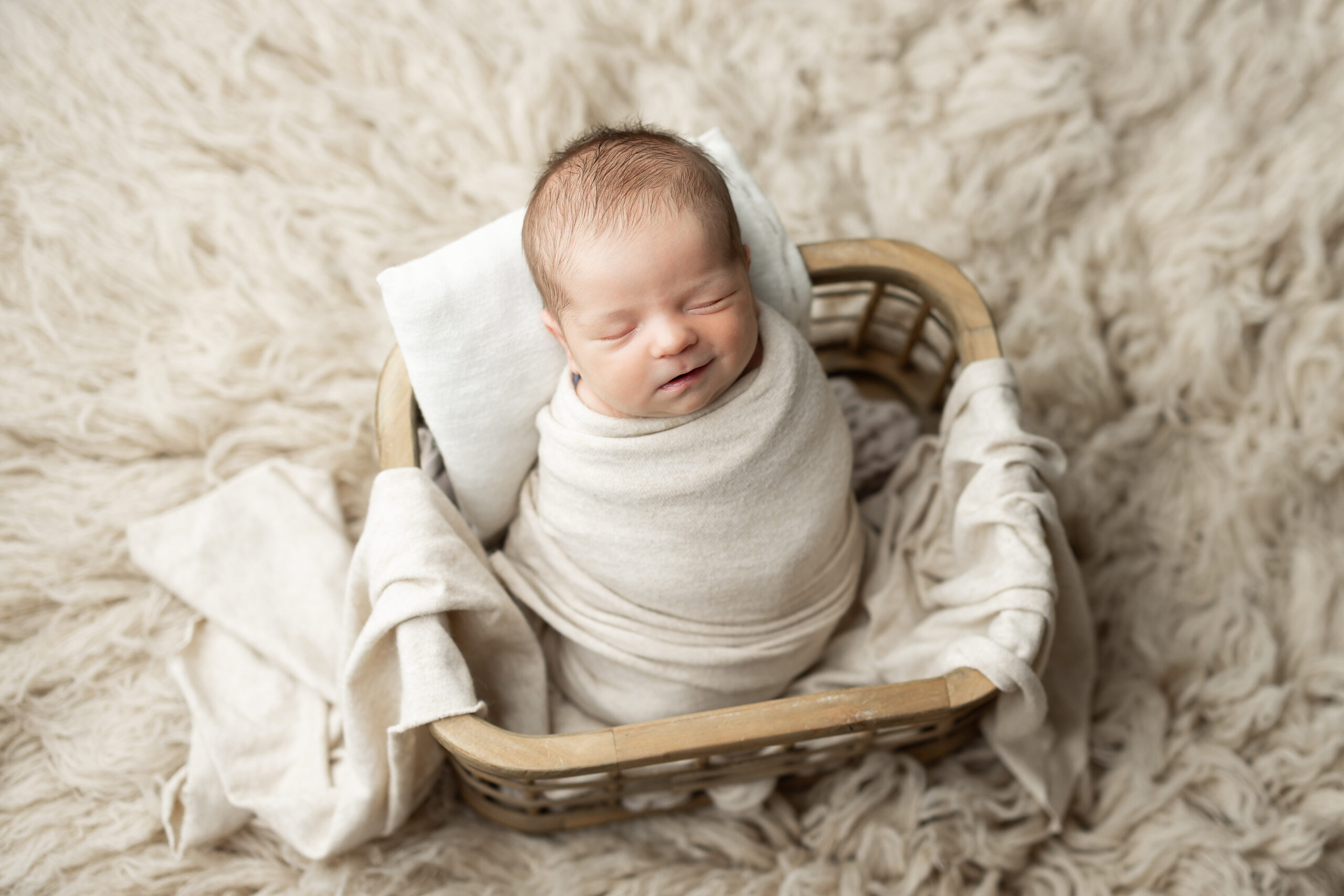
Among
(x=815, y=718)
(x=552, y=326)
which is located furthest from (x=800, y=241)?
(x=815, y=718)

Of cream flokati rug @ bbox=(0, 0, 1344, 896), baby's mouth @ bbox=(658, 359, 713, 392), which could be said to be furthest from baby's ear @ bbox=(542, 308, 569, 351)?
cream flokati rug @ bbox=(0, 0, 1344, 896)

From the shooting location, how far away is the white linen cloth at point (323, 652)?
85 cm

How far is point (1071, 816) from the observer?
3.65 ft

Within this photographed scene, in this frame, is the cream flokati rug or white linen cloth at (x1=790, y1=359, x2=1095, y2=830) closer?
white linen cloth at (x1=790, y1=359, x2=1095, y2=830)

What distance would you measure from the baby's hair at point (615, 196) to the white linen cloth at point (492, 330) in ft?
0.22

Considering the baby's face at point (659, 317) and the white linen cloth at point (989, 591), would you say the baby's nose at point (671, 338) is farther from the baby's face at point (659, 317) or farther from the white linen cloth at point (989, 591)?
the white linen cloth at point (989, 591)

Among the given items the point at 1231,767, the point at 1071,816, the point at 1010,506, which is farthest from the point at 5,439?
the point at 1231,767

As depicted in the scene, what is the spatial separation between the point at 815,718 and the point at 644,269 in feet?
1.35

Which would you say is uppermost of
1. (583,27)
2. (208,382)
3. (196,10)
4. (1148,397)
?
(196,10)

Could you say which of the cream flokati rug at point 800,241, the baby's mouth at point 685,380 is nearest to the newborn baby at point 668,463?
the baby's mouth at point 685,380

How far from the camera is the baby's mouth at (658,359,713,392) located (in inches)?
33.3

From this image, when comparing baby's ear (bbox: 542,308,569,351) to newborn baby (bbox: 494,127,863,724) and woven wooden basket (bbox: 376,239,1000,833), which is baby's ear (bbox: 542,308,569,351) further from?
woven wooden basket (bbox: 376,239,1000,833)

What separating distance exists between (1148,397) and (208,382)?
124cm

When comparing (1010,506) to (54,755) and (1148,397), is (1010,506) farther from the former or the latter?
(54,755)
